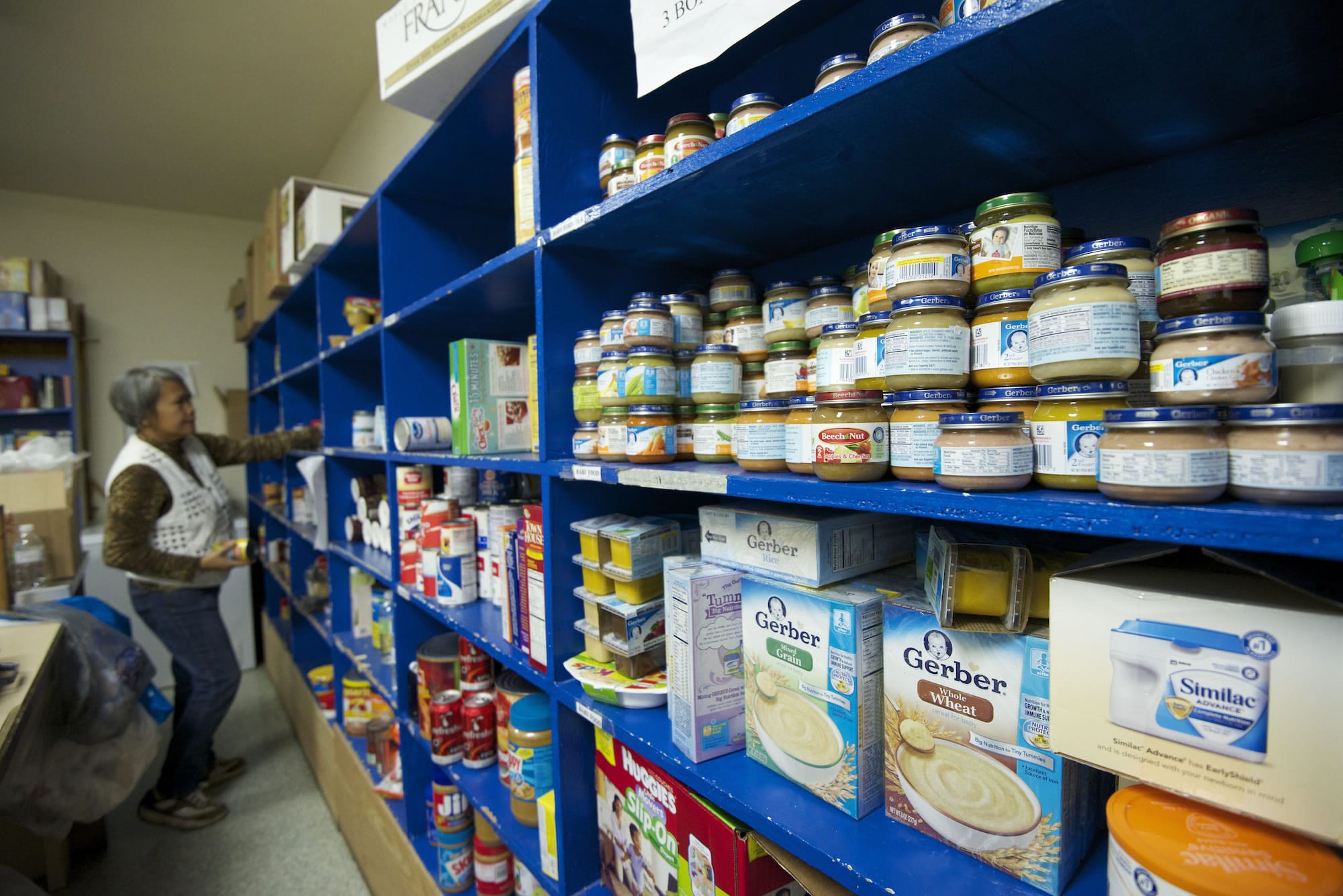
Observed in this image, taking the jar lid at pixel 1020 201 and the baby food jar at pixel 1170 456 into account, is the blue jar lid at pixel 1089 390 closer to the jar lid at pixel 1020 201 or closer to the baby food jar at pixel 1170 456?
the baby food jar at pixel 1170 456

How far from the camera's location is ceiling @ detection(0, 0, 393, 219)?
2.87 metres

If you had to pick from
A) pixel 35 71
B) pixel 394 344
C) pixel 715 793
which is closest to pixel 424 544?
pixel 394 344

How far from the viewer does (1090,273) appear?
54 centimetres

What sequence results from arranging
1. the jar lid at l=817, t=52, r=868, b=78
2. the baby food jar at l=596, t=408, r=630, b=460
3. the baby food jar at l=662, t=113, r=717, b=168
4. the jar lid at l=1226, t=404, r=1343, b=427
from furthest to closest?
1. the baby food jar at l=596, t=408, r=630, b=460
2. the baby food jar at l=662, t=113, r=717, b=168
3. the jar lid at l=817, t=52, r=868, b=78
4. the jar lid at l=1226, t=404, r=1343, b=427

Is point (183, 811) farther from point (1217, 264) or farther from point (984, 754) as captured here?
point (1217, 264)

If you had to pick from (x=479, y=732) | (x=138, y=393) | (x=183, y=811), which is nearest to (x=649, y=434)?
(x=479, y=732)

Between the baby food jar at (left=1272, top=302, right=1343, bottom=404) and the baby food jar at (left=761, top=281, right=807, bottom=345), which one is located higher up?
the baby food jar at (left=761, top=281, right=807, bottom=345)

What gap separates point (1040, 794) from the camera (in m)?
0.65

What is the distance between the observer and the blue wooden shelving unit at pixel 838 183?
56 cm

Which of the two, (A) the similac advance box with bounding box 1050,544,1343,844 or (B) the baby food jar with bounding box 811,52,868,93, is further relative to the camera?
(B) the baby food jar with bounding box 811,52,868,93

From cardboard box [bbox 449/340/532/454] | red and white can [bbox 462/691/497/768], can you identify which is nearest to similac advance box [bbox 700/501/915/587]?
cardboard box [bbox 449/340/532/454]

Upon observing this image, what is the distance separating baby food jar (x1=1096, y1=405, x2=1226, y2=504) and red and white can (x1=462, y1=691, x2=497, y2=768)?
65.6 inches

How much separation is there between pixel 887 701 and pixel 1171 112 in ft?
2.51

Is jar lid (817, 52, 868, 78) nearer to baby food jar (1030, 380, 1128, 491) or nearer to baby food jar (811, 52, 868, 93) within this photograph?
baby food jar (811, 52, 868, 93)
